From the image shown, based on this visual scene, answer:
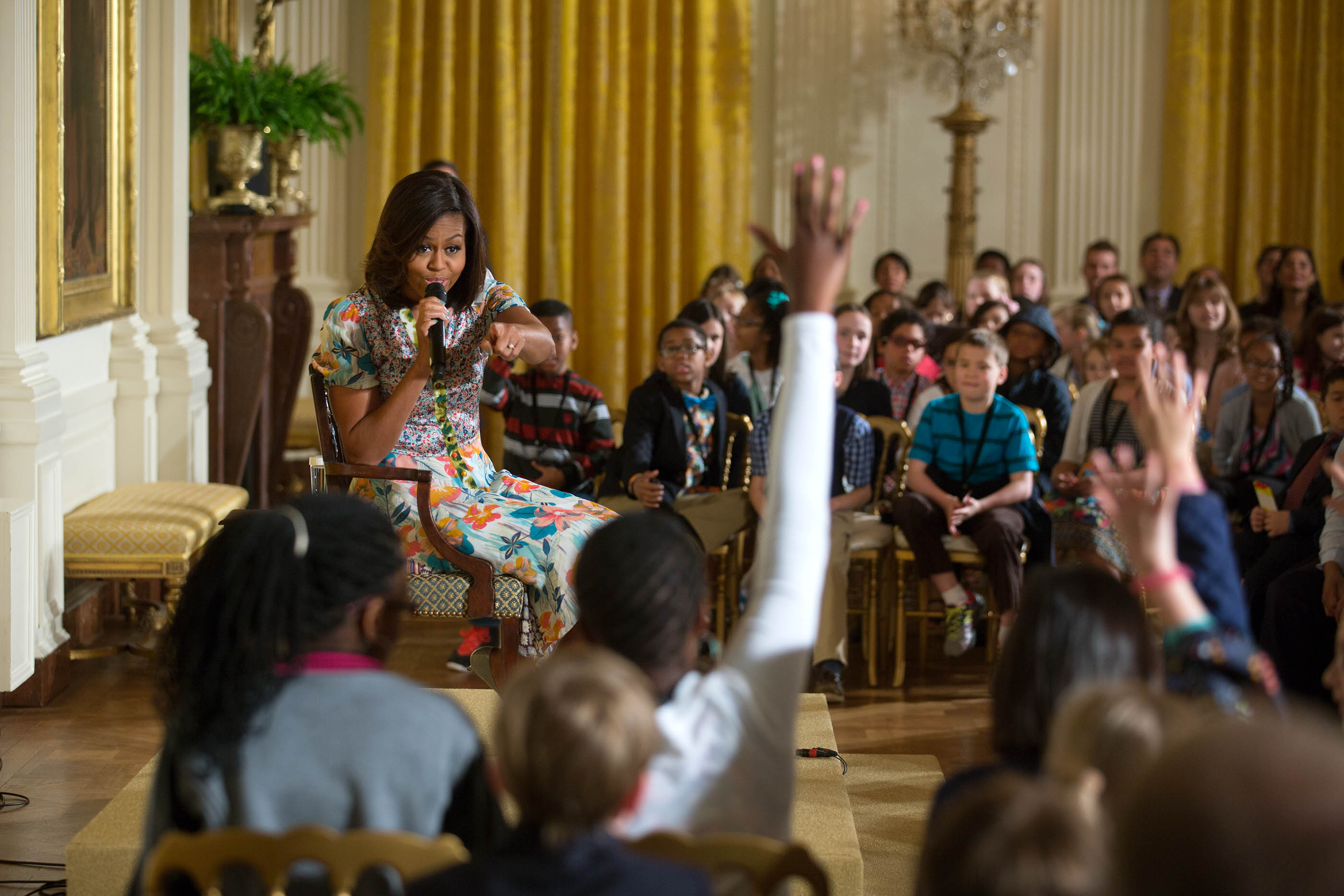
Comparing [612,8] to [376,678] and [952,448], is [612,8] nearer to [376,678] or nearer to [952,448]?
[952,448]

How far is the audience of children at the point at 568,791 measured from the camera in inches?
48.7

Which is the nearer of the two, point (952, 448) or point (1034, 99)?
point (952, 448)

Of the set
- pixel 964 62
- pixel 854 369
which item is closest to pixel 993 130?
pixel 964 62

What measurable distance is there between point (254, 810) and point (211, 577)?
0.91ft

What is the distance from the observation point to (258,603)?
1.60 m

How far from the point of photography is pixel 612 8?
816 cm

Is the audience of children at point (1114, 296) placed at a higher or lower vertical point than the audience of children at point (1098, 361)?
higher

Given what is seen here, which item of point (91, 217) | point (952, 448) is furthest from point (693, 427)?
point (91, 217)

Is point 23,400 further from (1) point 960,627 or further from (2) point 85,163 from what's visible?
(1) point 960,627

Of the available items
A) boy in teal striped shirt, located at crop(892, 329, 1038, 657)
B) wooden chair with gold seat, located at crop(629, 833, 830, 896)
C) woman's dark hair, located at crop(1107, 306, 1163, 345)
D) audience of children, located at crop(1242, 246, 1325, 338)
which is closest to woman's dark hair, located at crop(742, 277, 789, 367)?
boy in teal striped shirt, located at crop(892, 329, 1038, 657)

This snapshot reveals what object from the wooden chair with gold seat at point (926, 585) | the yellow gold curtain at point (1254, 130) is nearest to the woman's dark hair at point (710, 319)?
the wooden chair with gold seat at point (926, 585)

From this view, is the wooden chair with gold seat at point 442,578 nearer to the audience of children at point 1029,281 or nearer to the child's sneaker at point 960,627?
the child's sneaker at point 960,627

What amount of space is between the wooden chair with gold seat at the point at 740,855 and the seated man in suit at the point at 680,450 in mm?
3133

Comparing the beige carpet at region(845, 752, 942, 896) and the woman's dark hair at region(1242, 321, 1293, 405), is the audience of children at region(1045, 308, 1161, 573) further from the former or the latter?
the beige carpet at region(845, 752, 942, 896)
